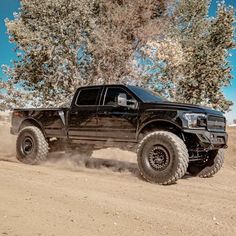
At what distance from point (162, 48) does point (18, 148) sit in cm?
1148

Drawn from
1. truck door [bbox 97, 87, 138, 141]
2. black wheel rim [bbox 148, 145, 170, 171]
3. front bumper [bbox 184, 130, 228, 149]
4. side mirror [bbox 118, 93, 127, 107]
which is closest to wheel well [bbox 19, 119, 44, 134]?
truck door [bbox 97, 87, 138, 141]

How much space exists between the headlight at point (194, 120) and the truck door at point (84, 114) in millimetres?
2331

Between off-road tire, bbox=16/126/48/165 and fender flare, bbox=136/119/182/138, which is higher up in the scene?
fender flare, bbox=136/119/182/138

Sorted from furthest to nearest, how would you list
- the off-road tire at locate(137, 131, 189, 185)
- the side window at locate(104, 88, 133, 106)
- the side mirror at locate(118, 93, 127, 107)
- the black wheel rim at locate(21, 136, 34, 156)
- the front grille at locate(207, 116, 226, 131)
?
the black wheel rim at locate(21, 136, 34, 156), the side window at locate(104, 88, 133, 106), the side mirror at locate(118, 93, 127, 107), the front grille at locate(207, 116, 226, 131), the off-road tire at locate(137, 131, 189, 185)

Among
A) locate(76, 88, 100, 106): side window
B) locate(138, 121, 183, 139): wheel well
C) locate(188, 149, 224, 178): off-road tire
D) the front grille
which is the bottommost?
locate(188, 149, 224, 178): off-road tire

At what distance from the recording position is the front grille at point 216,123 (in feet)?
25.2

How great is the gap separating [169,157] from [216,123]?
1.46 metres

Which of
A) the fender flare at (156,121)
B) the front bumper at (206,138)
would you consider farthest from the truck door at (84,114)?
the front bumper at (206,138)

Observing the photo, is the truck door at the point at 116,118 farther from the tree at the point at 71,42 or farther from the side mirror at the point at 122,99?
the tree at the point at 71,42

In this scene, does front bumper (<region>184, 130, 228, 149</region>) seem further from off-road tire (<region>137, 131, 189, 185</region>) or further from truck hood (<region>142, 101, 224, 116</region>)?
truck hood (<region>142, 101, 224, 116</region>)

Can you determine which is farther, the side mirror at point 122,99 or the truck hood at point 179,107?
the side mirror at point 122,99


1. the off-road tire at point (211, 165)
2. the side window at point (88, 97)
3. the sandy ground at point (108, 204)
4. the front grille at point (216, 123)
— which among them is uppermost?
the side window at point (88, 97)

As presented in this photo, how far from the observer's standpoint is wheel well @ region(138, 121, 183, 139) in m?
7.74

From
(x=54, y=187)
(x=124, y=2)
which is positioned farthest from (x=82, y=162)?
(x=124, y=2)
